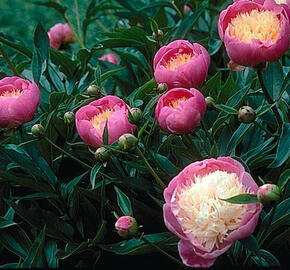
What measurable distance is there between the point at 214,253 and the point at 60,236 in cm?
37

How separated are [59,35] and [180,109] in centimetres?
114

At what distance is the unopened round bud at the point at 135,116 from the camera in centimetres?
106

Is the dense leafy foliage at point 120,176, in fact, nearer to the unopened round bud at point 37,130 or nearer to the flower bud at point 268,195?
the unopened round bud at point 37,130

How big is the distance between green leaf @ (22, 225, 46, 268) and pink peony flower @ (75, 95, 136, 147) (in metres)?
0.16

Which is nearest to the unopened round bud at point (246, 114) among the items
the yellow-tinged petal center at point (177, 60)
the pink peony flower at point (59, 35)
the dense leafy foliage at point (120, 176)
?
the dense leafy foliage at point (120, 176)

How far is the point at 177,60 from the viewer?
45.1 inches

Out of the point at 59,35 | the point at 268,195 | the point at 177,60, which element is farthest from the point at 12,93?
the point at 59,35

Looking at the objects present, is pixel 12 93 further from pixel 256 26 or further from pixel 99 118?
pixel 256 26

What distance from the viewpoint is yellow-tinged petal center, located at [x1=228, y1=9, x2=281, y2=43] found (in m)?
1.08

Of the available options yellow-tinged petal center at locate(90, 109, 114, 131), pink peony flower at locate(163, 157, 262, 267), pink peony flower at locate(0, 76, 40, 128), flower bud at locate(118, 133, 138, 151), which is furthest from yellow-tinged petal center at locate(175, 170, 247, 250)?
pink peony flower at locate(0, 76, 40, 128)

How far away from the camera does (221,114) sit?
3.99 feet

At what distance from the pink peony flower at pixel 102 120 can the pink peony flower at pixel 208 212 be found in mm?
150

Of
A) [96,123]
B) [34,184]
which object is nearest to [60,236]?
[34,184]

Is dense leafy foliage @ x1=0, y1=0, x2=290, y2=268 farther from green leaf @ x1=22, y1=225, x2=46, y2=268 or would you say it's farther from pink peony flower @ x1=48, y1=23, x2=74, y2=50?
pink peony flower @ x1=48, y1=23, x2=74, y2=50
